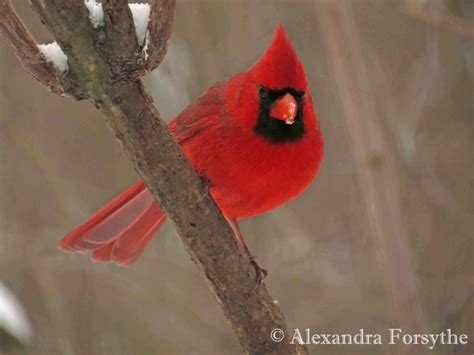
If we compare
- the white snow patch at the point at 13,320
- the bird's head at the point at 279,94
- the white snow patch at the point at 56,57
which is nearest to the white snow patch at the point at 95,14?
the white snow patch at the point at 56,57

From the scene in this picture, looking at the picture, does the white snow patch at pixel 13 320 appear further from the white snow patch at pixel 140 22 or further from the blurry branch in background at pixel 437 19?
the blurry branch in background at pixel 437 19

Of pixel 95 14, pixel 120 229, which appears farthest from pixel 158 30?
pixel 120 229

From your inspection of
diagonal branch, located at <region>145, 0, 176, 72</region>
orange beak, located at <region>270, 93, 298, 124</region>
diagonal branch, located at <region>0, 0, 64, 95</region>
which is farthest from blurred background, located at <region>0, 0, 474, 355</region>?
diagonal branch, located at <region>0, 0, 64, 95</region>

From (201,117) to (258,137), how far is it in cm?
25

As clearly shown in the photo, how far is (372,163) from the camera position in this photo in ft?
8.58

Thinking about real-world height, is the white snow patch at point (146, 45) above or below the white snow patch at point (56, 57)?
above

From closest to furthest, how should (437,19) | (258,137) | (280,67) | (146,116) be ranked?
(146,116) → (280,67) → (258,137) → (437,19)

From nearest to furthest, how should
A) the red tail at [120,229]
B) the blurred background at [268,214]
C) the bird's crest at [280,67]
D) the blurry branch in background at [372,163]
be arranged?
the bird's crest at [280,67]
the blurry branch in background at [372,163]
the red tail at [120,229]
the blurred background at [268,214]

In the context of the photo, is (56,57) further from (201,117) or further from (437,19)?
(437,19)

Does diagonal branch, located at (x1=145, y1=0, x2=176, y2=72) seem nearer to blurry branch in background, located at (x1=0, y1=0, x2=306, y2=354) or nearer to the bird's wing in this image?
blurry branch in background, located at (x1=0, y1=0, x2=306, y2=354)

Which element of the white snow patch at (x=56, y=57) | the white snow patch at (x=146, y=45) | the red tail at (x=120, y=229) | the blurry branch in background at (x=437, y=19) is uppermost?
the blurry branch in background at (x=437, y=19)

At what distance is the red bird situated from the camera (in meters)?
2.45

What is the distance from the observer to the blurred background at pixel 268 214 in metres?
3.51

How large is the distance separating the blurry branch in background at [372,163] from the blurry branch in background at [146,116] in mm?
542
